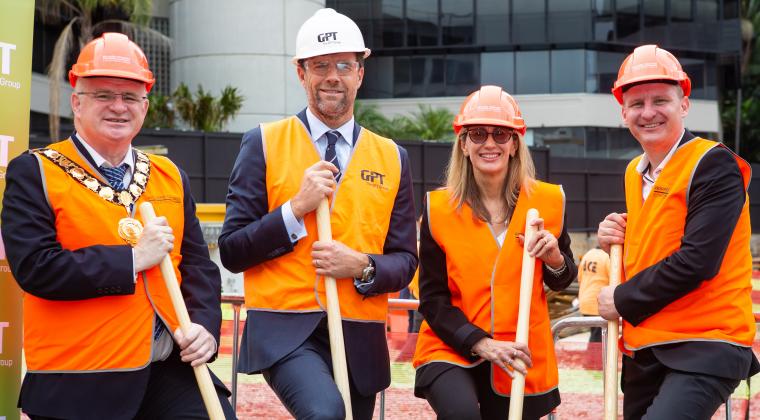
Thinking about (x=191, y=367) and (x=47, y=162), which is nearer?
(x=47, y=162)

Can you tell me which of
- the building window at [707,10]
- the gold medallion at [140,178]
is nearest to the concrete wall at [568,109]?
the building window at [707,10]

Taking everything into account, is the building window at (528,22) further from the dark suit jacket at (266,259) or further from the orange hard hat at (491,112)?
the dark suit jacket at (266,259)

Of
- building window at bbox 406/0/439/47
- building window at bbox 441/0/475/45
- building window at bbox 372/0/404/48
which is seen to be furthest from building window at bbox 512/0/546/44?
building window at bbox 372/0/404/48

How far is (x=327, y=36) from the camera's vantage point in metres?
4.35

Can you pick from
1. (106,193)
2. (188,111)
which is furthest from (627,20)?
(106,193)

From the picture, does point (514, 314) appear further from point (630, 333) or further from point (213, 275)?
point (213, 275)

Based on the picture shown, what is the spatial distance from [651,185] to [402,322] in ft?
21.3

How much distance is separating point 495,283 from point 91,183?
1.89 meters

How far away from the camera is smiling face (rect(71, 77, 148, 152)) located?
3963 millimetres

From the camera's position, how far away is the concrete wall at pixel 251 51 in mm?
32562

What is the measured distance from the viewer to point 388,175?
4547 mm

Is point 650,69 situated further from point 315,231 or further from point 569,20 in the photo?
point 569,20

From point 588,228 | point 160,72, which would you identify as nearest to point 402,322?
point 588,228

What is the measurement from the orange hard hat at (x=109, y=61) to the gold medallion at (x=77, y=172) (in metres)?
0.39
